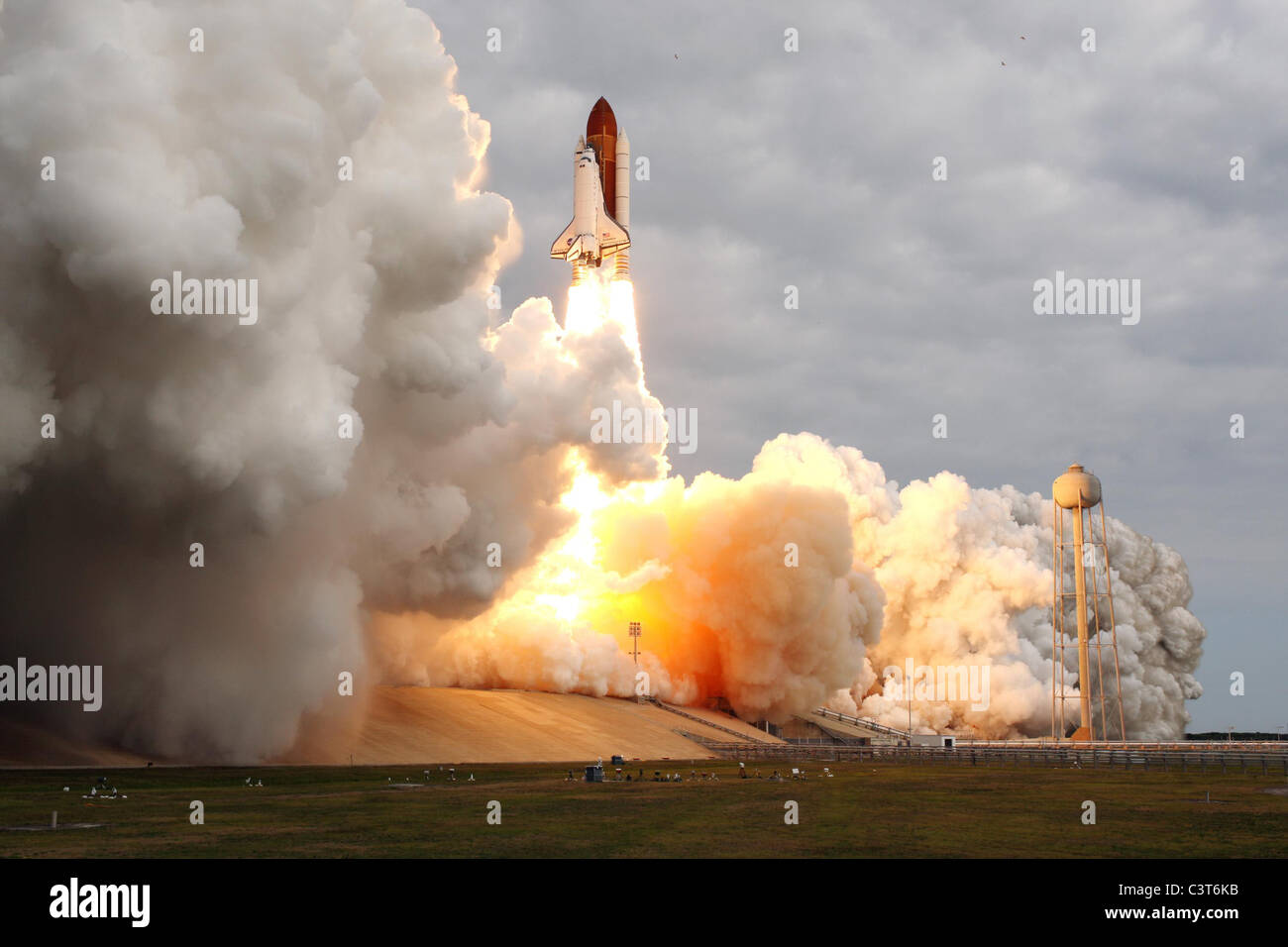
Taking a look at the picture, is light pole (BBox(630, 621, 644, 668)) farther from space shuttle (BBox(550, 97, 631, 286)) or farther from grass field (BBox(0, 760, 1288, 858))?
grass field (BBox(0, 760, 1288, 858))

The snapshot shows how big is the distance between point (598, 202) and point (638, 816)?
61470 mm

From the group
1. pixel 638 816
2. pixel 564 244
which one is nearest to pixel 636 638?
pixel 564 244

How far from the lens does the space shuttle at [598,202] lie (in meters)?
85.6

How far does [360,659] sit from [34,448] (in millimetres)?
20389

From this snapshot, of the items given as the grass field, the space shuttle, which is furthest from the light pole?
the grass field

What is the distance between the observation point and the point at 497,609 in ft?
282

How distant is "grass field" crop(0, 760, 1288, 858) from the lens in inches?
934

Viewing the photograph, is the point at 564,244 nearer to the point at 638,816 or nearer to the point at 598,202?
the point at 598,202

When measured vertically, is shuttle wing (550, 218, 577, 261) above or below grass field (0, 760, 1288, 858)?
above

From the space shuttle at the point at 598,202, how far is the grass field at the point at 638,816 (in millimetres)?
45868

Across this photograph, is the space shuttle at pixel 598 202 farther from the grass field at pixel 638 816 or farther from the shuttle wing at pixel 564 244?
the grass field at pixel 638 816

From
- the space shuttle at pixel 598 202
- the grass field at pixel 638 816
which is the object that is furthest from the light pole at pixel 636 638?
the grass field at pixel 638 816

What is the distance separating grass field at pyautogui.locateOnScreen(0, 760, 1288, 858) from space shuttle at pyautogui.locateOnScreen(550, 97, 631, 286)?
4587 centimetres
